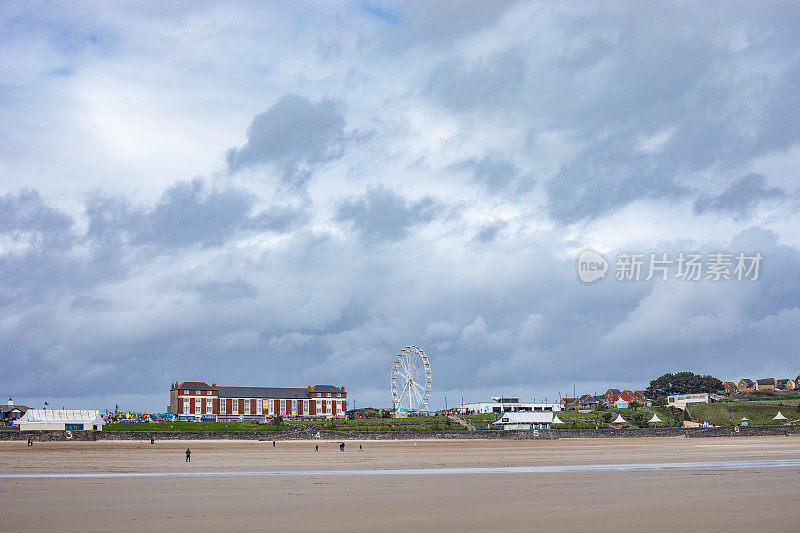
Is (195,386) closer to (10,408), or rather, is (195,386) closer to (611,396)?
(10,408)

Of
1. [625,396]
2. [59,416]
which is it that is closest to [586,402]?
[625,396]

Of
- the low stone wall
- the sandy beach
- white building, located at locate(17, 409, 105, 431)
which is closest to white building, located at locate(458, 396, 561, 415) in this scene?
the low stone wall

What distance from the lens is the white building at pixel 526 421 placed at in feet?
285

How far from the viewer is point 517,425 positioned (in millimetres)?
87438

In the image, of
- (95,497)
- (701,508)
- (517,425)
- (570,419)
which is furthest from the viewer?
(570,419)

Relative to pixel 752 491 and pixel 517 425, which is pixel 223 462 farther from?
pixel 517 425

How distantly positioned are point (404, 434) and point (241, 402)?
182 ft

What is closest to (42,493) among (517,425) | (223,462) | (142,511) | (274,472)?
(142,511)

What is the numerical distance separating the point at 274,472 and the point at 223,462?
9.71 m

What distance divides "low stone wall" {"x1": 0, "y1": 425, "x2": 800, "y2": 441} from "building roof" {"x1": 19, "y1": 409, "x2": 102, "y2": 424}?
10818mm

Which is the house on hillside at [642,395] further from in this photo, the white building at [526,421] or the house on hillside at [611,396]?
the white building at [526,421]

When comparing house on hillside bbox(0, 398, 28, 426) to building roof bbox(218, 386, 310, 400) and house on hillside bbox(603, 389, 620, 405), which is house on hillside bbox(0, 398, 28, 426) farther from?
house on hillside bbox(603, 389, 620, 405)

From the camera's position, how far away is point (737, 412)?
101m

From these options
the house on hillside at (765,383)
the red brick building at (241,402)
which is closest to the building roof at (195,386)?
the red brick building at (241,402)
